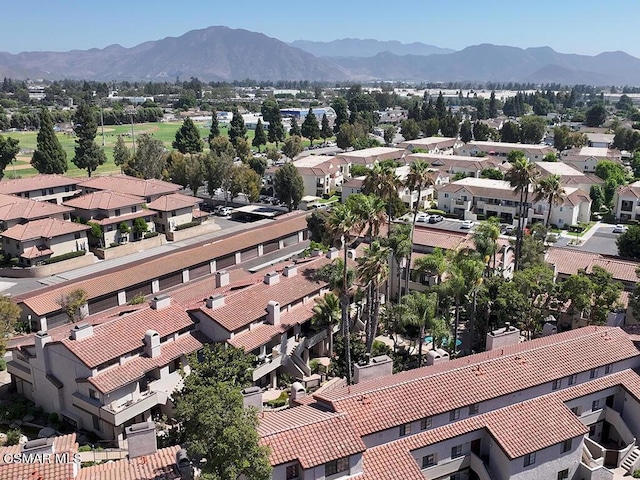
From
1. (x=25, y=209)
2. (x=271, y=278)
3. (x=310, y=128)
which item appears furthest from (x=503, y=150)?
(x=271, y=278)

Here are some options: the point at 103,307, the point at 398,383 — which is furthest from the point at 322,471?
the point at 103,307

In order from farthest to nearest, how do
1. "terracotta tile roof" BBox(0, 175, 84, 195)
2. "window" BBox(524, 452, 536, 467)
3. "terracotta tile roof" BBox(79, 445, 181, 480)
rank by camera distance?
1. "terracotta tile roof" BBox(0, 175, 84, 195)
2. "window" BBox(524, 452, 536, 467)
3. "terracotta tile roof" BBox(79, 445, 181, 480)

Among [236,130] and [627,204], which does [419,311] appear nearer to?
[627,204]

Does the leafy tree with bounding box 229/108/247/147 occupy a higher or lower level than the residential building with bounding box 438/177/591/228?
higher

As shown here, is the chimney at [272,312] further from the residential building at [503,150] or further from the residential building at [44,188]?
the residential building at [503,150]

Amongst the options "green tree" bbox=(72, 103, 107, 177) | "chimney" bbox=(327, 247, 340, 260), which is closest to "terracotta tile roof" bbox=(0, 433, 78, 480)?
"chimney" bbox=(327, 247, 340, 260)

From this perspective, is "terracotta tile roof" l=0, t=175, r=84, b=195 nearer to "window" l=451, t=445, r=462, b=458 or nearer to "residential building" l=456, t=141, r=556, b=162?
"window" l=451, t=445, r=462, b=458
